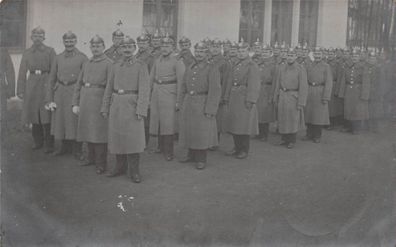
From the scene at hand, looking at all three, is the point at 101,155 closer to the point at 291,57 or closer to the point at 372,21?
the point at 291,57

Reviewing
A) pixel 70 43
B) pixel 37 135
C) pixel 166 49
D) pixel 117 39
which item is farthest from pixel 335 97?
pixel 37 135

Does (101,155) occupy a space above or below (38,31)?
below

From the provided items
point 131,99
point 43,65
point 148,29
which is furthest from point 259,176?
point 43,65

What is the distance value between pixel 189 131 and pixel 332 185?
1.95 meters

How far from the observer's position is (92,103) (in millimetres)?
5996

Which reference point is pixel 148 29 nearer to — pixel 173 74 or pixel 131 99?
pixel 131 99

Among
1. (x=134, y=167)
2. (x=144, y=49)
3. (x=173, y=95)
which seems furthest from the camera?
(x=173, y=95)

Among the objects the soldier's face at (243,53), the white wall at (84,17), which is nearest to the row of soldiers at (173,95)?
the soldier's face at (243,53)

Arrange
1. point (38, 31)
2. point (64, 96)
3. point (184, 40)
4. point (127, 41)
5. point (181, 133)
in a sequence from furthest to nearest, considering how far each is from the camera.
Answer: point (181, 133), point (64, 96), point (184, 40), point (127, 41), point (38, 31)

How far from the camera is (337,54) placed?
20.8ft

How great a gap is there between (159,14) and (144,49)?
1.41m

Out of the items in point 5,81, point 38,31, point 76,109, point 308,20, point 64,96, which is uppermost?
point 308,20

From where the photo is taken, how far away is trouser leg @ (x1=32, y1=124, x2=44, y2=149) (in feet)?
17.7

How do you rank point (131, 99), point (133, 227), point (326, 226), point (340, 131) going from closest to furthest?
point (133, 227) < point (326, 226) < point (131, 99) < point (340, 131)
